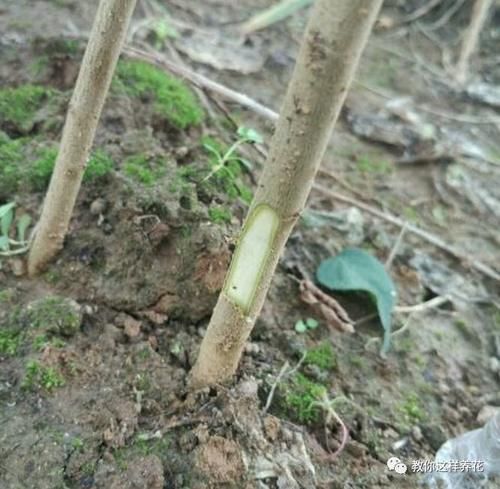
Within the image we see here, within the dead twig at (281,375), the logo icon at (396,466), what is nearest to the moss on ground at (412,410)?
the logo icon at (396,466)

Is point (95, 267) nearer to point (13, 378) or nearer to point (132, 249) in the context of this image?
point (132, 249)

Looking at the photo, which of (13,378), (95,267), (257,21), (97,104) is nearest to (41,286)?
(95,267)

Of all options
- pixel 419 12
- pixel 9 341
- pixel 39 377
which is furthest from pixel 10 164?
pixel 419 12

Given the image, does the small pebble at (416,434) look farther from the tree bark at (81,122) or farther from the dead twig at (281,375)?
the tree bark at (81,122)

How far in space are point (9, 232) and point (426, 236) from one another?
50.4 inches

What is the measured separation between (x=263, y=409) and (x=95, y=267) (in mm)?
514

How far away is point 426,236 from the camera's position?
214 cm

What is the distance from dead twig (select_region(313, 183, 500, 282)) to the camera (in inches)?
80.4

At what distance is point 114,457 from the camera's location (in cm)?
122

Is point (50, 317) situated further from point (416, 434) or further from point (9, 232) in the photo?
point (416, 434)

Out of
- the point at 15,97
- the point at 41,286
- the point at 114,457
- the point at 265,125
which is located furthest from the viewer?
the point at 265,125

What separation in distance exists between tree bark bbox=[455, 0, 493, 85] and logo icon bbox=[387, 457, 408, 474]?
2398mm

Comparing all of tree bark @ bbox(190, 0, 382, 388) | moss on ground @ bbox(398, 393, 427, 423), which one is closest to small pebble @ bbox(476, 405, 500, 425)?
moss on ground @ bbox(398, 393, 427, 423)

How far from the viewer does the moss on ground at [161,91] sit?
6.27ft
